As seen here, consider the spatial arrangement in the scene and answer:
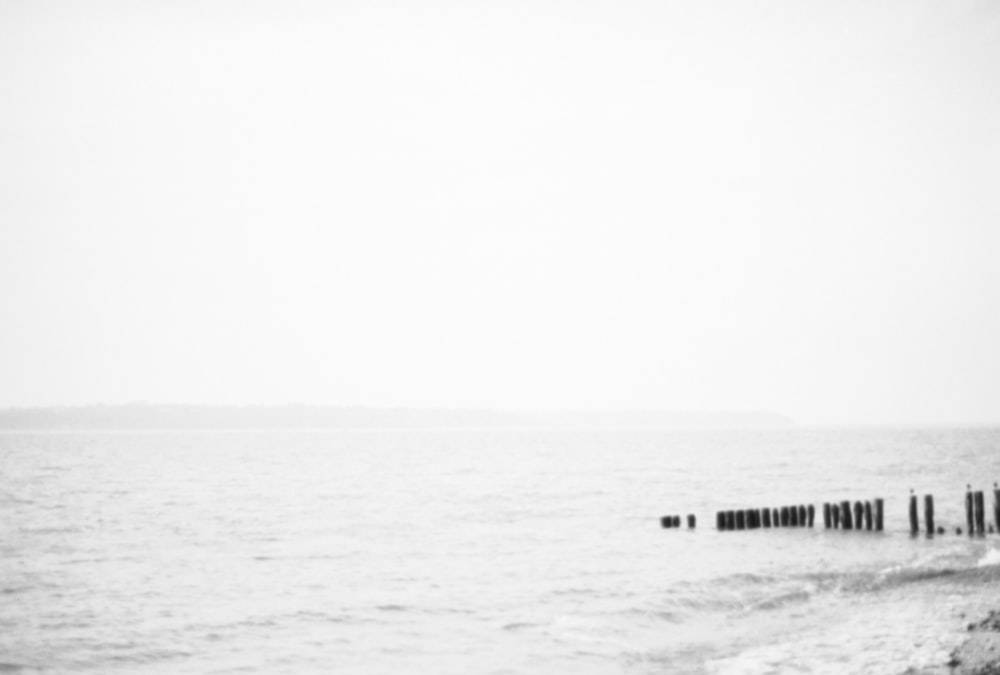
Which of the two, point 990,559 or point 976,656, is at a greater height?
point 976,656

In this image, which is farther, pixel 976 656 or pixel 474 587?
pixel 474 587

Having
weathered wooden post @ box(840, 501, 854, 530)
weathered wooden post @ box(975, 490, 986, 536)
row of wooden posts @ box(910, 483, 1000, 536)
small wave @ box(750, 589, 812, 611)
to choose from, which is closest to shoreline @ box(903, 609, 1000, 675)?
small wave @ box(750, 589, 812, 611)

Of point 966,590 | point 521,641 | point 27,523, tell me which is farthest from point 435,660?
point 27,523

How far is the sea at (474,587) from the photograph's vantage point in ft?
59.2

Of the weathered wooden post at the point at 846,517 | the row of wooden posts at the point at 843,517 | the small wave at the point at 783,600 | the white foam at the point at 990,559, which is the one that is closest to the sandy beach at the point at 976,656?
the small wave at the point at 783,600

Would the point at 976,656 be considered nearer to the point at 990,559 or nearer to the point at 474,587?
the point at 990,559

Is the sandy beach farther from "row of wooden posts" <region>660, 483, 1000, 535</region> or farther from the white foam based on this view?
"row of wooden posts" <region>660, 483, 1000, 535</region>

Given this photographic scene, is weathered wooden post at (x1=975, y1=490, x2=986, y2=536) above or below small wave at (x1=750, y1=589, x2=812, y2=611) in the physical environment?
above

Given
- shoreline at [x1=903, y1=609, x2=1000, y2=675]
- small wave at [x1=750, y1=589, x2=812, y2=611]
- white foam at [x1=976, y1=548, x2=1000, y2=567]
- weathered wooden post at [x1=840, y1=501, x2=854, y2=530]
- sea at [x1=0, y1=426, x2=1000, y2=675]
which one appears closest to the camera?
shoreline at [x1=903, y1=609, x2=1000, y2=675]

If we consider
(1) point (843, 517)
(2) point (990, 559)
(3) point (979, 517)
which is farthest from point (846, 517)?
(2) point (990, 559)

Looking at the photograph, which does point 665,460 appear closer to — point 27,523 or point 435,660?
point 27,523

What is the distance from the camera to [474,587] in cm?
2545

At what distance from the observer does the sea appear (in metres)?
18.0

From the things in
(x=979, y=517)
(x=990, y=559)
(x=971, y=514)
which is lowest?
(x=990, y=559)
